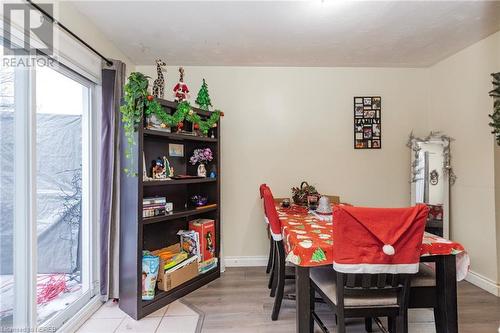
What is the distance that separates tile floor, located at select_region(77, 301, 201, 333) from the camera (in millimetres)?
2008

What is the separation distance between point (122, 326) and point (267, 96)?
281 cm

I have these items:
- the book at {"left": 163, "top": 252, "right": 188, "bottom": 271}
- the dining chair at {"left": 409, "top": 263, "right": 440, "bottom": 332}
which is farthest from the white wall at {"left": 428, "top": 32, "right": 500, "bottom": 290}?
the book at {"left": 163, "top": 252, "right": 188, "bottom": 271}

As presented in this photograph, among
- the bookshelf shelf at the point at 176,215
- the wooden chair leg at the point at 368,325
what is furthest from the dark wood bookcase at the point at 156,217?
the wooden chair leg at the point at 368,325

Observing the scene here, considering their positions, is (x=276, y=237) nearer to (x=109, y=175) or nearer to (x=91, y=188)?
(x=109, y=175)

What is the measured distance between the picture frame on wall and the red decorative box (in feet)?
6.89

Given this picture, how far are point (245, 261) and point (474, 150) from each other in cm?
286

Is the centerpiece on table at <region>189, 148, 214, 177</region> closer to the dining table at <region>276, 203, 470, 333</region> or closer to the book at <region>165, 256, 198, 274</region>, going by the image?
the book at <region>165, 256, 198, 274</region>

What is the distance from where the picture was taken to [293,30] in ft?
8.04

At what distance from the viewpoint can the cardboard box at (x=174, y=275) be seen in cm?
237

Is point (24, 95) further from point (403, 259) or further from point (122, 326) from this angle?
point (403, 259)

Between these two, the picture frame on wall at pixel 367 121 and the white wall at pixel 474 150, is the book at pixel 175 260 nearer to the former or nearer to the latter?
the picture frame on wall at pixel 367 121

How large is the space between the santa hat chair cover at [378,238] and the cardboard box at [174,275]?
1.66 meters

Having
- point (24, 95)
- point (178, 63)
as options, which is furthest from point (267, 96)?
point (24, 95)

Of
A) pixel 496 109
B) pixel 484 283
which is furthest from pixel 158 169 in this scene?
pixel 484 283
